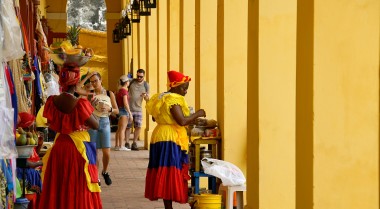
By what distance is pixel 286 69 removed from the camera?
823 cm

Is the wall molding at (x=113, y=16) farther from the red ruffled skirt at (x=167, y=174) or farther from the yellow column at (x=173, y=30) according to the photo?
the red ruffled skirt at (x=167, y=174)

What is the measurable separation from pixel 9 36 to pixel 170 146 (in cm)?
320

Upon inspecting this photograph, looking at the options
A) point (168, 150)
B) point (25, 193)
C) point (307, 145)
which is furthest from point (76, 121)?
point (307, 145)

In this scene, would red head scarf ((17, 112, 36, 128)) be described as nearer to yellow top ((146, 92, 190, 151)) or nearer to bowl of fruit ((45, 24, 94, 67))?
bowl of fruit ((45, 24, 94, 67))

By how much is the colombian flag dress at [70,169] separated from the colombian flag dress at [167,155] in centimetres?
168

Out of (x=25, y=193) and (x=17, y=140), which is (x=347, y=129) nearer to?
(x=17, y=140)

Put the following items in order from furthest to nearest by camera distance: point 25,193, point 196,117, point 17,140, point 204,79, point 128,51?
1. point 128,51
2. point 204,79
3. point 196,117
4. point 25,193
5. point 17,140

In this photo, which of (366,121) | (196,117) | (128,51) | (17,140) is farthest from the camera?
(128,51)

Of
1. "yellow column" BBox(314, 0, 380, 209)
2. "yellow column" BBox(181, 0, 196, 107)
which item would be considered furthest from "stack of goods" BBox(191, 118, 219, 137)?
"yellow column" BBox(314, 0, 380, 209)

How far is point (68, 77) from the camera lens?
329 inches

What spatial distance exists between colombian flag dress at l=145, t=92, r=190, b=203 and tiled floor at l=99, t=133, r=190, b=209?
42.4 inches

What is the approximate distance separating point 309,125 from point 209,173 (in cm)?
297

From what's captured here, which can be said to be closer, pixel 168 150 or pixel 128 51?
pixel 168 150

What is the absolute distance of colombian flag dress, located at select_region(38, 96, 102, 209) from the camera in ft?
26.8
